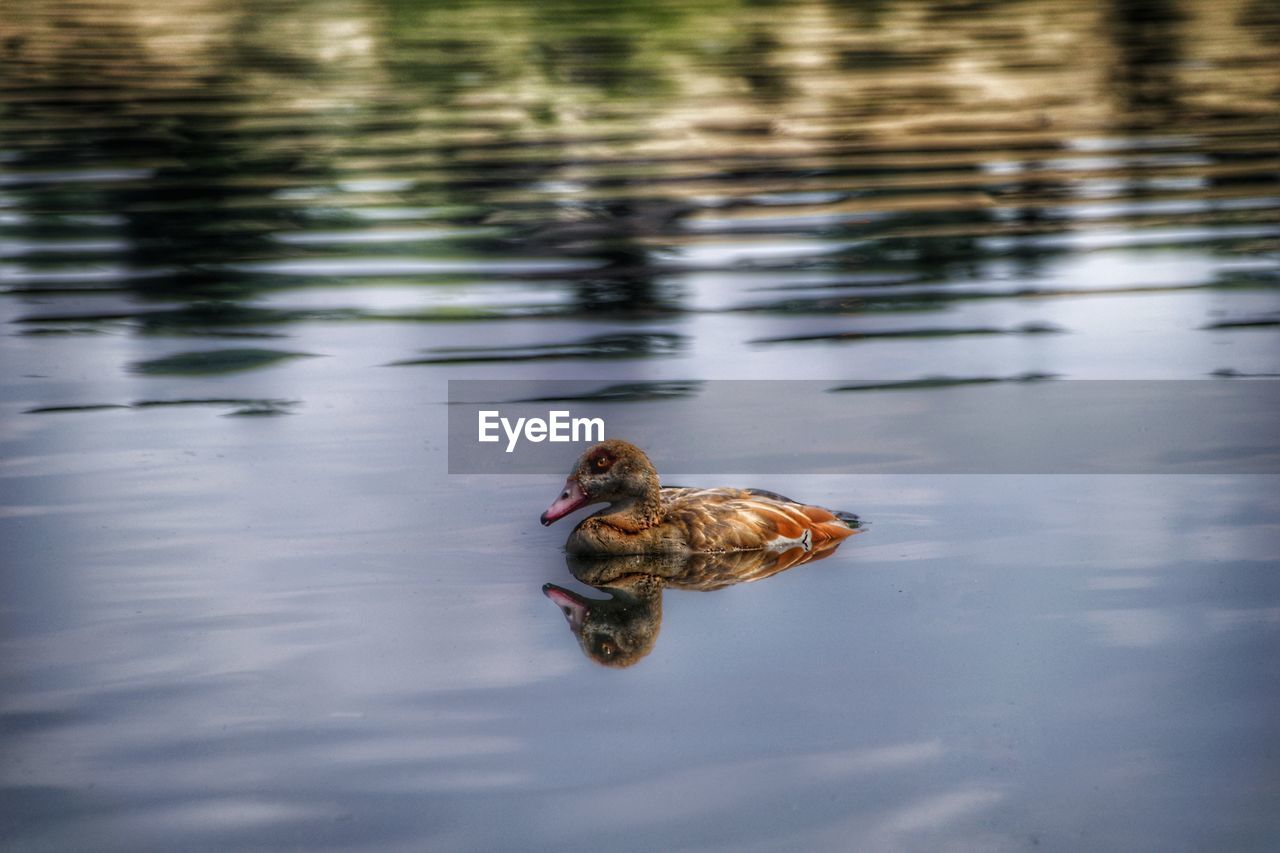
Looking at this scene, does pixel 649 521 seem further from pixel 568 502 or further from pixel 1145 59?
pixel 1145 59

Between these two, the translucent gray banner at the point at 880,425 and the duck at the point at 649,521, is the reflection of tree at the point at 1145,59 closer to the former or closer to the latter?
the translucent gray banner at the point at 880,425

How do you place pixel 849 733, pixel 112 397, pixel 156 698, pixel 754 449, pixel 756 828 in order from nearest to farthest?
1. pixel 756 828
2. pixel 849 733
3. pixel 156 698
4. pixel 754 449
5. pixel 112 397

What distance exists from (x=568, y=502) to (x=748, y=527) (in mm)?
878

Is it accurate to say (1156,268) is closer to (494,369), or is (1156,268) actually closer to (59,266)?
(494,369)

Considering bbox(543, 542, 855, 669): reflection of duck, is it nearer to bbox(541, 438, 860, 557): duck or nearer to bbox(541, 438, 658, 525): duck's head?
bbox(541, 438, 860, 557): duck

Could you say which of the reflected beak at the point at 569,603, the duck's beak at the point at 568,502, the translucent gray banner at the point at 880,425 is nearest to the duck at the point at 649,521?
the duck's beak at the point at 568,502

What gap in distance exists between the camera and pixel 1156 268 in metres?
16.0

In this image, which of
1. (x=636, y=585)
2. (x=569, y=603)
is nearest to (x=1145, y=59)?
(x=636, y=585)

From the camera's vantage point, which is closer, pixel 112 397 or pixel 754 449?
pixel 754 449

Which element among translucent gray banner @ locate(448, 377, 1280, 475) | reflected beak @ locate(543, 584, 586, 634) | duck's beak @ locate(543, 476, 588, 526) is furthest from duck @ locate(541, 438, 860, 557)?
translucent gray banner @ locate(448, 377, 1280, 475)

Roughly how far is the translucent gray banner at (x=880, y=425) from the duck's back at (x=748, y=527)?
1150 millimetres

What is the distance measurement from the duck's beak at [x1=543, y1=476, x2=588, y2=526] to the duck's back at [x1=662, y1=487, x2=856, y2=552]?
424 millimetres

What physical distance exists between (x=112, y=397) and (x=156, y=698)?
5127 mm

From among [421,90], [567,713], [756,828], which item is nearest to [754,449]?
[567,713]
